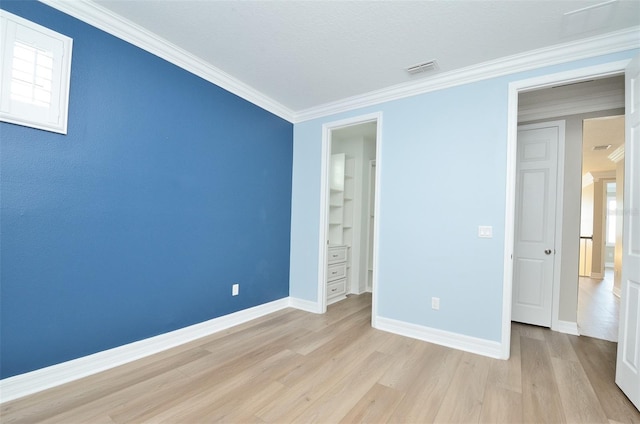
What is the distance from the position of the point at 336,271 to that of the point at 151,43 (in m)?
3.48

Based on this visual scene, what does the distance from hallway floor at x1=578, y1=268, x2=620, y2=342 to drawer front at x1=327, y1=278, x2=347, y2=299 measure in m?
2.86

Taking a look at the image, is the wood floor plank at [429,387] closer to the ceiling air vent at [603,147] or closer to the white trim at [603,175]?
the ceiling air vent at [603,147]

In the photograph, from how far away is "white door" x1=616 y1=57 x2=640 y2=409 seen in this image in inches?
70.3

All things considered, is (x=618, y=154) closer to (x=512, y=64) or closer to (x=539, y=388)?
(x=512, y=64)

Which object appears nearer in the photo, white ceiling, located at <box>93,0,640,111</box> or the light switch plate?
white ceiling, located at <box>93,0,640,111</box>

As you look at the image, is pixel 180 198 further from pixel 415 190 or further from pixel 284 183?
pixel 415 190

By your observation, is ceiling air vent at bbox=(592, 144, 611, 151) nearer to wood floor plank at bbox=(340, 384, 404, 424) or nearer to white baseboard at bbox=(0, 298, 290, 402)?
wood floor plank at bbox=(340, 384, 404, 424)

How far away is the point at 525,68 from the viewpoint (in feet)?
7.75

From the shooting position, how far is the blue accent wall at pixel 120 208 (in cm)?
169

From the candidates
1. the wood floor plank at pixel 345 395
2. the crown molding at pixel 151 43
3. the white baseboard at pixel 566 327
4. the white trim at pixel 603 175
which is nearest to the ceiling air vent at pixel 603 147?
the white trim at pixel 603 175

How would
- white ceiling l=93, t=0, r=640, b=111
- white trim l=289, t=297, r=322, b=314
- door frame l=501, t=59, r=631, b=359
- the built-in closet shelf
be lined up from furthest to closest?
the built-in closet shelf < white trim l=289, t=297, r=322, b=314 < door frame l=501, t=59, r=631, b=359 < white ceiling l=93, t=0, r=640, b=111

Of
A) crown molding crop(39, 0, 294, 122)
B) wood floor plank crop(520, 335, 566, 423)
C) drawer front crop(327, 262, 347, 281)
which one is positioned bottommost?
wood floor plank crop(520, 335, 566, 423)

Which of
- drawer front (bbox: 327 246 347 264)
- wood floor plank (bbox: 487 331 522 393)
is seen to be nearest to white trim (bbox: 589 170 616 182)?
wood floor plank (bbox: 487 331 522 393)

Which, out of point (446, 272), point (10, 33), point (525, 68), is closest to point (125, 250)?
point (10, 33)
